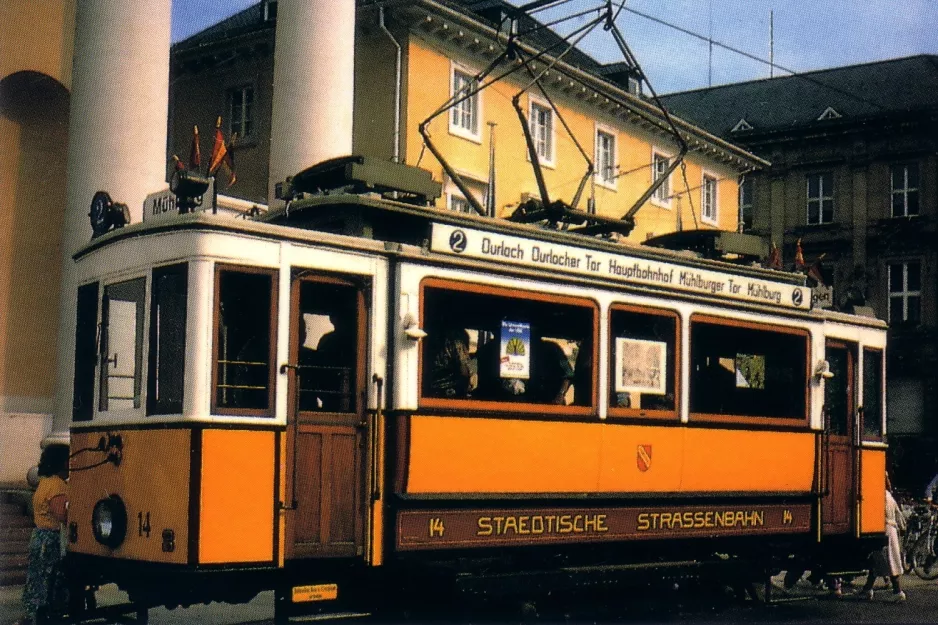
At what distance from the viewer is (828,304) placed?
13.7 metres

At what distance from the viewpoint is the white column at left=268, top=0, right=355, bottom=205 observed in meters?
18.4

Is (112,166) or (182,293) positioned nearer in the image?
(182,293)

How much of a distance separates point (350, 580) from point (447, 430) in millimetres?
1238

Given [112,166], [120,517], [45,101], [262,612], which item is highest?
[45,101]

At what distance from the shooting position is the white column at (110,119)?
16.2 meters

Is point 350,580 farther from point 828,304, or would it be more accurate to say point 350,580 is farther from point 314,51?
point 314,51

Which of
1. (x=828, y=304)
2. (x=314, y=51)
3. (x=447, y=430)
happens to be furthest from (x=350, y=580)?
(x=314, y=51)

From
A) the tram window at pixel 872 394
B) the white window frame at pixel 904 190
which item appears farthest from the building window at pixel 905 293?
the tram window at pixel 872 394

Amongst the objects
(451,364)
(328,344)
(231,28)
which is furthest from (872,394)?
(231,28)

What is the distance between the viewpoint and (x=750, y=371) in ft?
40.1

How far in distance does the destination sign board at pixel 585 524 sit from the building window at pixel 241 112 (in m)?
15.7

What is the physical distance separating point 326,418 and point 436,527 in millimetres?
1184

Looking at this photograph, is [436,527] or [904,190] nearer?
[436,527]

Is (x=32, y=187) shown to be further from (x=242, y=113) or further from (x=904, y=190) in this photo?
(x=904, y=190)
